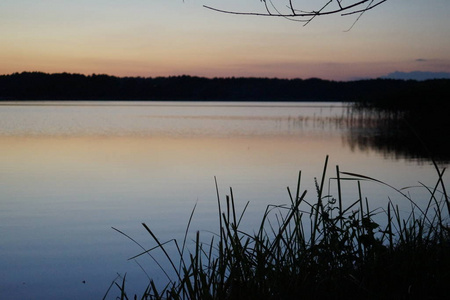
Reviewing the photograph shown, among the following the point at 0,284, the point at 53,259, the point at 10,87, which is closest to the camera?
the point at 0,284

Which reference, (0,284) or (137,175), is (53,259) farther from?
(137,175)

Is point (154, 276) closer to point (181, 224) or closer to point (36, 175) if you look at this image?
point (181, 224)

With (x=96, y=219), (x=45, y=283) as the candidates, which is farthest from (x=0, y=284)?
(x=96, y=219)

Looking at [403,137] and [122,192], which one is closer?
[122,192]

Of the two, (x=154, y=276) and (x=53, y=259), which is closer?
(x=154, y=276)

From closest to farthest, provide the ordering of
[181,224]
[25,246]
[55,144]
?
[25,246]
[181,224]
[55,144]

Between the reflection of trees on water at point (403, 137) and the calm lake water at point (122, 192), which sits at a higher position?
the calm lake water at point (122, 192)

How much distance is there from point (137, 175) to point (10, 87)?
104 metres

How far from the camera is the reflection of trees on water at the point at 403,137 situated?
67.3 feet

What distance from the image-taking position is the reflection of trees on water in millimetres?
20516

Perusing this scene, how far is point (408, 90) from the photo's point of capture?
3528 cm

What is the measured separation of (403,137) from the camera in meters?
29.2

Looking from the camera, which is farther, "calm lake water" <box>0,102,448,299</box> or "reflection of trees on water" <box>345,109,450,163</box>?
"reflection of trees on water" <box>345,109,450,163</box>

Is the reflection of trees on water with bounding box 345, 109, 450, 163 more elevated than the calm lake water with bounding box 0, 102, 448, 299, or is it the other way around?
the calm lake water with bounding box 0, 102, 448, 299
